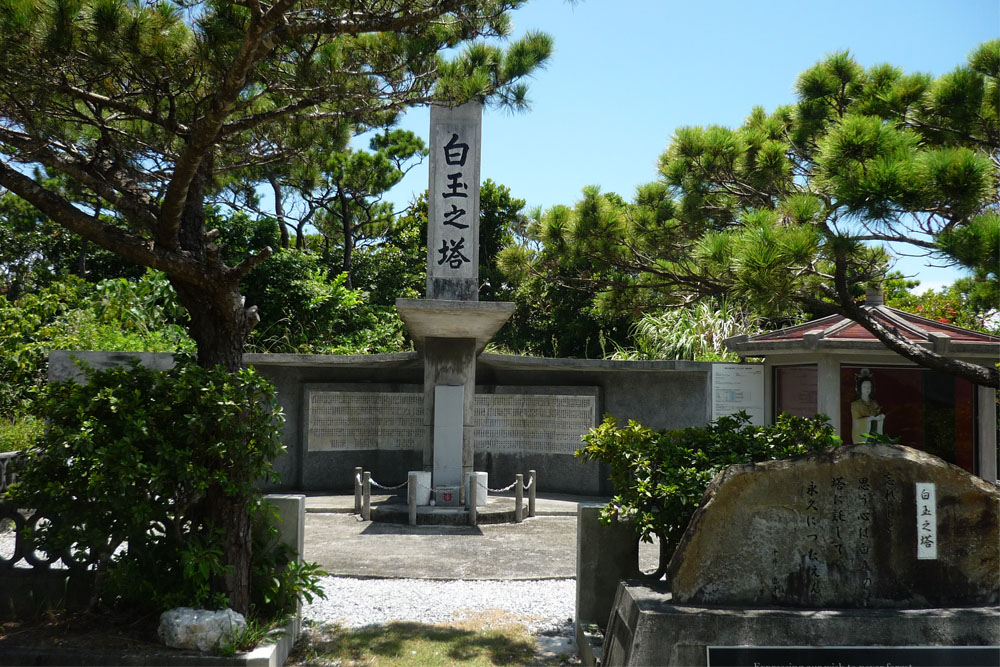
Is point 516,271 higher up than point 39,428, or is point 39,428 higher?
point 516,271

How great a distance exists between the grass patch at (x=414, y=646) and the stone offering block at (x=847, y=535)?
60.4 inches

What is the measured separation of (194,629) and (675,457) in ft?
10.0

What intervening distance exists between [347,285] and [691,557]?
19.9 meters

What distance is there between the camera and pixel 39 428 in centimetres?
1073

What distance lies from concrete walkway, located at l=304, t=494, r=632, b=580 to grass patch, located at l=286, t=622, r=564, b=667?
4.99ft

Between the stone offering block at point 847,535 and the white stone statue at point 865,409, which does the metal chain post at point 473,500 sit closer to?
the white stone statue at point 865,409

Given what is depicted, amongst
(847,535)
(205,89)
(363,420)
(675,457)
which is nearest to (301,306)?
(363,420)

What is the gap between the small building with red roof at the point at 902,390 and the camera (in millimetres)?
9305

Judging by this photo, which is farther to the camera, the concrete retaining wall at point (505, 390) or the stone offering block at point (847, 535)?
the concrete retaining wall at point (505, 390)

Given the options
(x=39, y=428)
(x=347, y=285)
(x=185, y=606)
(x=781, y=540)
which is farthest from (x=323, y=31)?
(x=347, y=285)

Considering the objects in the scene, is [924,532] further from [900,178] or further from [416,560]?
[416,560]

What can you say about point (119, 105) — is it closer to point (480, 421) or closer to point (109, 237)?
point (109, 237)

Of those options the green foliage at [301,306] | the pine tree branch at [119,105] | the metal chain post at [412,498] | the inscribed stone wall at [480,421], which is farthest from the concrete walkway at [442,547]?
the green foliage at [301,306]

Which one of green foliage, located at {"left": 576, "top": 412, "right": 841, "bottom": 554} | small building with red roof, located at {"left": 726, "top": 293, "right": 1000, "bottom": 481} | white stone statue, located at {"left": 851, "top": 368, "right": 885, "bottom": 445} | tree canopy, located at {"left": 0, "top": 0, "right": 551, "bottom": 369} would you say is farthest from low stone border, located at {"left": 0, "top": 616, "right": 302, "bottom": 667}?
white stone statue, located at {"left": 851, "top": 368, "right": 885, "bottom": 445}
